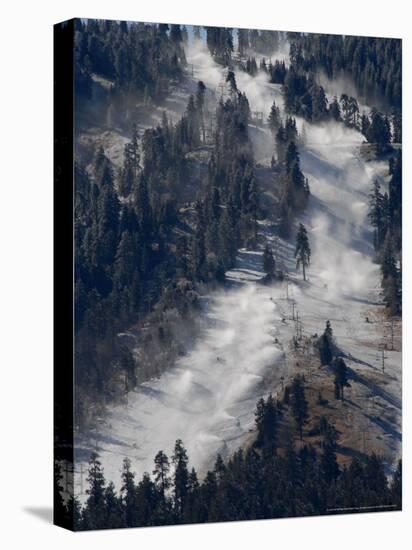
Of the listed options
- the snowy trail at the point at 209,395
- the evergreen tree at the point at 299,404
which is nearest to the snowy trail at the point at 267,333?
the snowy trail at the point at 209,395

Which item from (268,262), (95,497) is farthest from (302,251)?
(95,497)

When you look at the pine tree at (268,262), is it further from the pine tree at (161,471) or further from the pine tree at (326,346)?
the pine tree at (161,471)

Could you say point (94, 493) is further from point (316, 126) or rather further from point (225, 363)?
point (316, 126)

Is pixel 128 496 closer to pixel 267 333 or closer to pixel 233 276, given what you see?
pixel 267 333

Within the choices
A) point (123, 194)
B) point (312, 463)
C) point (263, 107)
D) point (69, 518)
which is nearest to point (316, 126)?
point (263, 107)

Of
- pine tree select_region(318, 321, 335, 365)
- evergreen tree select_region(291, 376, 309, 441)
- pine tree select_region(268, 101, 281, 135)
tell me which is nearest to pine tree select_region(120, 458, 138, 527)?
evergreen tree select_region(291, 376, 309, 441)
